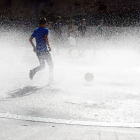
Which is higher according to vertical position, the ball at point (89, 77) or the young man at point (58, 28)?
the young man at point (58, 28)

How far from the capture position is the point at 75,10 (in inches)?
1804

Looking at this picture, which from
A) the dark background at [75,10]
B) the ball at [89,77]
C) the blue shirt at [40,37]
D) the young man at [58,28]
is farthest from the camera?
the dark background at [75,10]

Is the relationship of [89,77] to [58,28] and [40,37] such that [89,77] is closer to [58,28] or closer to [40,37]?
[40,37]

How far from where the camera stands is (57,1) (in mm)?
47000

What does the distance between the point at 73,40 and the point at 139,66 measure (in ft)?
A: 16.9

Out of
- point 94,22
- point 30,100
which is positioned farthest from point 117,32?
point 30,100

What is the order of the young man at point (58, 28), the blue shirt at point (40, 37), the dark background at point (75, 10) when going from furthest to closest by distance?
1. the dark background at point (75, 10)
2. the young man at point (58, 28)
3. the blue shirt at point (40, 37)

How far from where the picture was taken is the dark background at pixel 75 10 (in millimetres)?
41625

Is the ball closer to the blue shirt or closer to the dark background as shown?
the blue shirt

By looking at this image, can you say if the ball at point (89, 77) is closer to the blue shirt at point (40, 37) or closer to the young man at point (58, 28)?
the blue shirt at point (40, 37)

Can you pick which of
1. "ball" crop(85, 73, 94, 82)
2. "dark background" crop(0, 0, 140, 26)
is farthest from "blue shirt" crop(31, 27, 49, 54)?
"dark background" crop(0, 0, 140, 26)

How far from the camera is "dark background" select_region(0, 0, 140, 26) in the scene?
41.6 m

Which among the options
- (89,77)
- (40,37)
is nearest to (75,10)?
(89,77)

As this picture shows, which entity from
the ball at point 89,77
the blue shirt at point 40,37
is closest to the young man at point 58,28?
the ball at point 89,77
